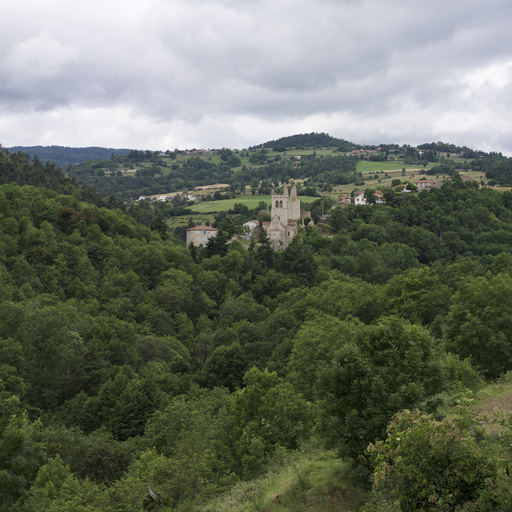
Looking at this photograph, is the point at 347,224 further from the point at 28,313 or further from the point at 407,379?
the point at 407,379

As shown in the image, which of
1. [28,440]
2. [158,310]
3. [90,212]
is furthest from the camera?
[90,212]

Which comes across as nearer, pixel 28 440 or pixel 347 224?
pixel 28 440

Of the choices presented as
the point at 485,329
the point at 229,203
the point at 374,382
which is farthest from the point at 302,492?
the point at 229,203

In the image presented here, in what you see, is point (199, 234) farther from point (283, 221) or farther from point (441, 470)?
point (441, 470)

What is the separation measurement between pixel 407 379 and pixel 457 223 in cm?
Answer: 9185

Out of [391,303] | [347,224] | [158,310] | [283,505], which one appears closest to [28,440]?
[283,505]

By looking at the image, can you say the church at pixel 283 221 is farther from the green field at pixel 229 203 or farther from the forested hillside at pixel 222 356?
the green field at pixel 229 203

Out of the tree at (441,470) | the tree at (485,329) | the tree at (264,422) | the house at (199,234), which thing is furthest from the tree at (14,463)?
the house at (199,234)

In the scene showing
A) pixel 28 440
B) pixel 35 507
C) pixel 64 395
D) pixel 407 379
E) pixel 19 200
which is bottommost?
pixel 64 395

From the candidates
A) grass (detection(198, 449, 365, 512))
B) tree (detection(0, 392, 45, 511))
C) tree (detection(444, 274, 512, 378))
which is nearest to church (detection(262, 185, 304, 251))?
tree (detection(444, 274, 512, 378))

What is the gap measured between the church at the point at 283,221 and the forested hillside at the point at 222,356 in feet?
13.2

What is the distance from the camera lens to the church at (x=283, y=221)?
8906 centimetres

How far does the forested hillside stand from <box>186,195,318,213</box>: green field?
1735 inches

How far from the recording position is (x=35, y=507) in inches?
740
